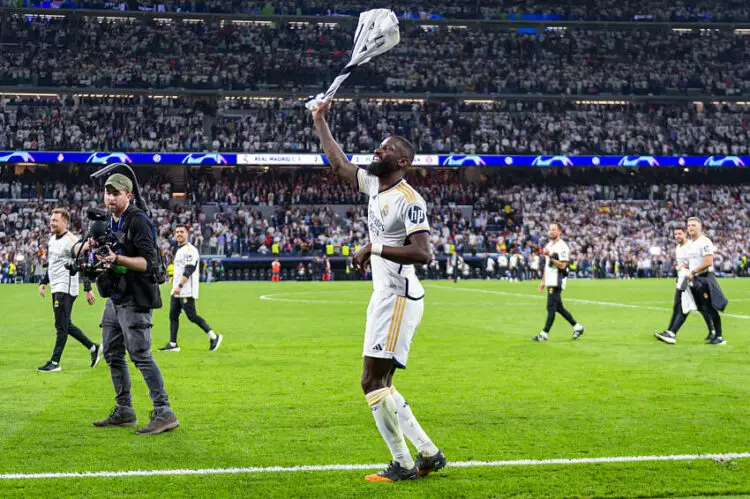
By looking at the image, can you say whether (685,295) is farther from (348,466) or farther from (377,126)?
(377,126)

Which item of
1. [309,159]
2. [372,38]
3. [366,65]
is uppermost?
[366,65]

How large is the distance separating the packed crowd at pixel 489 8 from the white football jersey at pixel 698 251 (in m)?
54.5

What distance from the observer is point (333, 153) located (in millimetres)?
6883

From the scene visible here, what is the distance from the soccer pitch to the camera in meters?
6.26

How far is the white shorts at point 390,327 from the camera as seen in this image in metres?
6.19

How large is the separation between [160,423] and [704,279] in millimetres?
11505

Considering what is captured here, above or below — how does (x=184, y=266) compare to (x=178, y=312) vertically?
above

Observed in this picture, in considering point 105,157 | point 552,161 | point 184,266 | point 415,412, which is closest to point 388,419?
point 415,412

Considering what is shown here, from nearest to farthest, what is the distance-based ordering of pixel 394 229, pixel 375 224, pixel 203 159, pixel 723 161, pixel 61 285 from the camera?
pixel 394 229
pixel 375 224
pixel 61 285
pixel 203 159
pixel 723 161

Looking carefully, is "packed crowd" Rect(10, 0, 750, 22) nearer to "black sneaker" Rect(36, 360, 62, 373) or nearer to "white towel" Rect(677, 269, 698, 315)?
"white towel" Rect(677, 269, 698, 315)

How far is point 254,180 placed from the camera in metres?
58.4

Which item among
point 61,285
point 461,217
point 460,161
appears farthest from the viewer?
point 460,161

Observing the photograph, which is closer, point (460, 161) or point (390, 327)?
point (390, 327)

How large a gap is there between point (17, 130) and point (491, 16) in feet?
126
